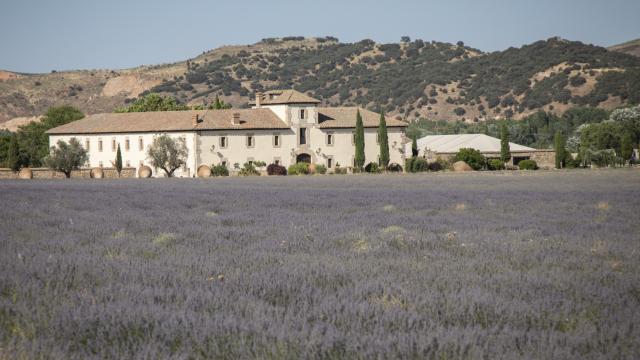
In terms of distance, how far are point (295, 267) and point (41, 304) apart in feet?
9.34

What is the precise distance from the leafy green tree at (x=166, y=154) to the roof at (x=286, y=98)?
13147 millimetres

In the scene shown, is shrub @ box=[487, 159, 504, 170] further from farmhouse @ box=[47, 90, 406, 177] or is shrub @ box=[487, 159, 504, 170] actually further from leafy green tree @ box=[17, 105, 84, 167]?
leafy green tree @ box=[17, 105, 84, 167]

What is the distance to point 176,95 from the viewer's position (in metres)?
162

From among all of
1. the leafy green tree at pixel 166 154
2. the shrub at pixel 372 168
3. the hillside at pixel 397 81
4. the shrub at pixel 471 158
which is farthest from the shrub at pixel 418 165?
the hillside at pixel 397 81

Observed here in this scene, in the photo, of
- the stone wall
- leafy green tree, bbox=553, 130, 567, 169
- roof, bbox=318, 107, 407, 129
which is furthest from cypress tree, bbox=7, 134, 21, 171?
leafy green tree, bbox=553, 130, 567, 169

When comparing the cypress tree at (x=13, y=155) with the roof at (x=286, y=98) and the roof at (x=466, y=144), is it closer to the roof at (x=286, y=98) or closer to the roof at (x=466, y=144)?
the roof at (x=286, y=98)

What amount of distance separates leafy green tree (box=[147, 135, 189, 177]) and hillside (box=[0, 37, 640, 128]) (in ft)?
253

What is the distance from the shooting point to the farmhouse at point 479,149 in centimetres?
8000

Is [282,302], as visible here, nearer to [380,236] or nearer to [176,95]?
[380,236]

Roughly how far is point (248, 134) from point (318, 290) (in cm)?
7016

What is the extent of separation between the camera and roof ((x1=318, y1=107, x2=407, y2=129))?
79.8 meters

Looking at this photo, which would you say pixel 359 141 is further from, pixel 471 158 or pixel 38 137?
pixel 38 137

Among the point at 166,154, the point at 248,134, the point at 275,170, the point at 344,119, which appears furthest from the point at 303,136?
the point at 166,154

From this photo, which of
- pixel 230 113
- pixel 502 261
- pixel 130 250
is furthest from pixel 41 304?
pixel 230 113
